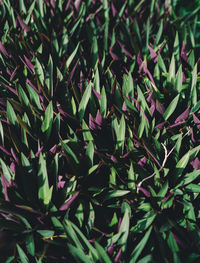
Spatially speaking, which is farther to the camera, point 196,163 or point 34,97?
point 34,97

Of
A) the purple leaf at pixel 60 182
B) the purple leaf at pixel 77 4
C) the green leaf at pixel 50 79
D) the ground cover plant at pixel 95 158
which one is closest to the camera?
the ground cover plant at pixel 95 158

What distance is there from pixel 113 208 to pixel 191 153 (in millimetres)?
341

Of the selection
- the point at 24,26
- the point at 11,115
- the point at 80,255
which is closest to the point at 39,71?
the point at 11,115

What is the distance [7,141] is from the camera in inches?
40.4

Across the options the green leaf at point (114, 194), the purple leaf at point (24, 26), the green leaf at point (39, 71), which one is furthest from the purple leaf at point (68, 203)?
the purple leaf at point (24, 26)

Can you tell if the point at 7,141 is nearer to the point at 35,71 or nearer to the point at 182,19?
the point at 35,71

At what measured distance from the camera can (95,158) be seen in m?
1.02

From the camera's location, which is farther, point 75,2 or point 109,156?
point 75,2

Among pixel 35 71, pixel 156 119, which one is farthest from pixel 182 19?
pixel 35 71

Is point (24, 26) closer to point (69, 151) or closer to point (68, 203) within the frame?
point (69, 151)

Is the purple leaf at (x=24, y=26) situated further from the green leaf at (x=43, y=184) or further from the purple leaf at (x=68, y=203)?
the purple leaf at (x=68, y=203)

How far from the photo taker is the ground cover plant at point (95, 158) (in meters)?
0.79

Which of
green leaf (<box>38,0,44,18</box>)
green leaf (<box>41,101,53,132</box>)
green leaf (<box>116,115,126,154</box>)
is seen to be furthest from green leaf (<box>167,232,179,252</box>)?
green leaf (<box>38,0,44,18</box>)

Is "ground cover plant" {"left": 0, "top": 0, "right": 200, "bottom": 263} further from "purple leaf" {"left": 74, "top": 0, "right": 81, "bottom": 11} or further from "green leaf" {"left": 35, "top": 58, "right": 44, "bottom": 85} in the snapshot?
"purple leaf" {"left": 74, "top": 0, "right": 81, "bottom": 11}
